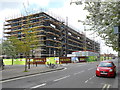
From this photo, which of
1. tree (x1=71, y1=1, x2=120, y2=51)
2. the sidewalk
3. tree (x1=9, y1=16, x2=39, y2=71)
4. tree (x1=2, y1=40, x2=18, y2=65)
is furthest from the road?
tree (x1=2, y1=40, x2=18, y2=65)

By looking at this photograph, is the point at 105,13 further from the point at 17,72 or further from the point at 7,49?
the point at 7,49

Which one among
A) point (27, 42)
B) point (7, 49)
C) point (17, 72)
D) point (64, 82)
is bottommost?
point (17, 72)

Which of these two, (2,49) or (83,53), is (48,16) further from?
(2,49)

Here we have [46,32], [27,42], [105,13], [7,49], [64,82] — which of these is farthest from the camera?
[46,32]

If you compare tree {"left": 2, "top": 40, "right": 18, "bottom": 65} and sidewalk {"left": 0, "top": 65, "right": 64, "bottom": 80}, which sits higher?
tree {"left": 2, "top": 40, "right": 18, "bottom": 65}

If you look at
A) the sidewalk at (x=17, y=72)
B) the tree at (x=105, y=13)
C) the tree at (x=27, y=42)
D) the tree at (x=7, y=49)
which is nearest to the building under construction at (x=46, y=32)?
the tree at (x=7, y=49)

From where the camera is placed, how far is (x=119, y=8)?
7.36 meters

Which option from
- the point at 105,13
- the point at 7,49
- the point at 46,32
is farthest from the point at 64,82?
the point at 46,32

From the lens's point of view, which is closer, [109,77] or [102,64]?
[109,77]

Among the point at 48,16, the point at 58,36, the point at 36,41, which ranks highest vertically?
the point at 48,16

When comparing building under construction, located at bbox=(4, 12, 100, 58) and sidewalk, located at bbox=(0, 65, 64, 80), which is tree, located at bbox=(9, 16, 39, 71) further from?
building under construction, located at bbox=(4, 12, 100, 58)

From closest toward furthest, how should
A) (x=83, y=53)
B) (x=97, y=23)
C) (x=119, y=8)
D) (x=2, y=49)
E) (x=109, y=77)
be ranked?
1. (x=119, y=8)
2. (x=97, y=23)
3. (x=109, y=77)
4. (x=2, y=49)
5. (x=83, y=53)

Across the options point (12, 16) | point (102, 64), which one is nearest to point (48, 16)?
point (12, 16)

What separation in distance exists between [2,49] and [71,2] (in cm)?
3539
